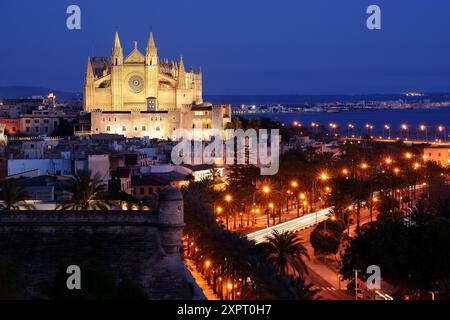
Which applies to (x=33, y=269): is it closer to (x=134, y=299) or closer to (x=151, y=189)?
(x=134, y=299)

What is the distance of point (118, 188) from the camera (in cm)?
4247

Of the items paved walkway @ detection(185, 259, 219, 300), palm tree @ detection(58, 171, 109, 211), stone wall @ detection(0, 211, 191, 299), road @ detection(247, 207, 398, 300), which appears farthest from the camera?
road @ detection(247, 207, 398, 300)

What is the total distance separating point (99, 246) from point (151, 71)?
68.9m

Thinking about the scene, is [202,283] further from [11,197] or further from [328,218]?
[328,218]

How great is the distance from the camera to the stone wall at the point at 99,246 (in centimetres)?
2266

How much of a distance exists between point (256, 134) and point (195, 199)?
4637 centimetres

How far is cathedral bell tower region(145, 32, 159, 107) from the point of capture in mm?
90688

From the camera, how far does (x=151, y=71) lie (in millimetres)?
91125

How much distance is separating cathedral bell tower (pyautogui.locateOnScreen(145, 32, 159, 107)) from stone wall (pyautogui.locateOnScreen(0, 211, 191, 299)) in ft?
221
